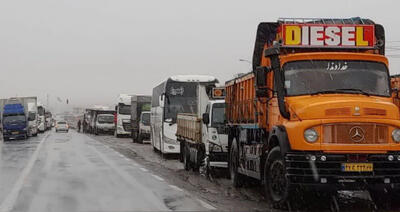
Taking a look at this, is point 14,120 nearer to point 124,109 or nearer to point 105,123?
point 124,109

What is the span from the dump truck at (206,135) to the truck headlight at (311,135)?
21.6ft

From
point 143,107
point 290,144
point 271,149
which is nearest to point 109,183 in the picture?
point 271,149

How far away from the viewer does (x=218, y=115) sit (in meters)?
16.7

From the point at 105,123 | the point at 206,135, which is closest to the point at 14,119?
the point at 105,123

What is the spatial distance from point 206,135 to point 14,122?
116ft

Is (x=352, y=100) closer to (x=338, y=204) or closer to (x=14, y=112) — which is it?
(x=338, y=204)

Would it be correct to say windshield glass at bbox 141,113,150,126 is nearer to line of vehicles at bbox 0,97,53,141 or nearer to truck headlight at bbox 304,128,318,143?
line of vehicles at bbox 0,97,53,141

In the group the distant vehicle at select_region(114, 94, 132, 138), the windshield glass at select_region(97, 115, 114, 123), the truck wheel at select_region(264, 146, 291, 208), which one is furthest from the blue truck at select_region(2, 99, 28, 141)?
the truck wheel at select_region(264, 146, 291, 208)

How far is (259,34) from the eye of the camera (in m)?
11.7

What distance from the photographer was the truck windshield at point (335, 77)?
10.2 meters

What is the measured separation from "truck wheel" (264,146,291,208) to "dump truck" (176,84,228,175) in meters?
5.45

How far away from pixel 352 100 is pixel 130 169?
34.1 ft

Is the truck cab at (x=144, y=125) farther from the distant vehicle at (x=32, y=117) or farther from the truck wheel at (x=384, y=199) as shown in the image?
the truck wheel at (x=384, y=199)

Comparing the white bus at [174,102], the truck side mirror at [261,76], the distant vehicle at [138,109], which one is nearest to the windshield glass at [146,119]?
the distant vehicle at [138,109]
